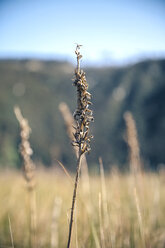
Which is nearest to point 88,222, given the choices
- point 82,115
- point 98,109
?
point 82,115

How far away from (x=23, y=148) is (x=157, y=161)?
6310 centimetres

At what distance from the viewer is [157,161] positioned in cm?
6094

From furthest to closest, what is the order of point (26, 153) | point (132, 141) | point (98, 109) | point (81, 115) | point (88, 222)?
point (98, 109) → point (132, 141) → point (88, 222) → point (26, 153) → point (81, 115)

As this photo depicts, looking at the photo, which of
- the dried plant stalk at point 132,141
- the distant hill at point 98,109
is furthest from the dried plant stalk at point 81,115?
the distant hill at point 98,109

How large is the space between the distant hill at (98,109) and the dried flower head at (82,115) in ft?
169

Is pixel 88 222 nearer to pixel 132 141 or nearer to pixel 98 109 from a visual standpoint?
pixel 132 141

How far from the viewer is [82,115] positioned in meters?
1.24

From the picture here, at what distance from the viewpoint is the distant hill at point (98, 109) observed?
214 ft

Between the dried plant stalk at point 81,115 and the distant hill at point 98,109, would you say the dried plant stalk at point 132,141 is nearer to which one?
the dried plant stalk at point 81,115

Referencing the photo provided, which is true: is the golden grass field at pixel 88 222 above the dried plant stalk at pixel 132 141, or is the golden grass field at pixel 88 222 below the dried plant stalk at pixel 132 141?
below

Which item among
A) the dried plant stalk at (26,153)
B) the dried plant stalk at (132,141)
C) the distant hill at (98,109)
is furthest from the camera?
the distant hill at (98,109)

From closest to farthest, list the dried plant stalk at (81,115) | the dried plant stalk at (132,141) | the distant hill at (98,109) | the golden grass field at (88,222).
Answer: the dried plant stalk at (81,115) → the golden grass field at (88,222) → the dried plant stalk at (132,141) → the distant hill at (98,109)

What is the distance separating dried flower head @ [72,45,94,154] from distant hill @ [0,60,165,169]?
2032 inches

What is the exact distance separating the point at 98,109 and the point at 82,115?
317 feet
